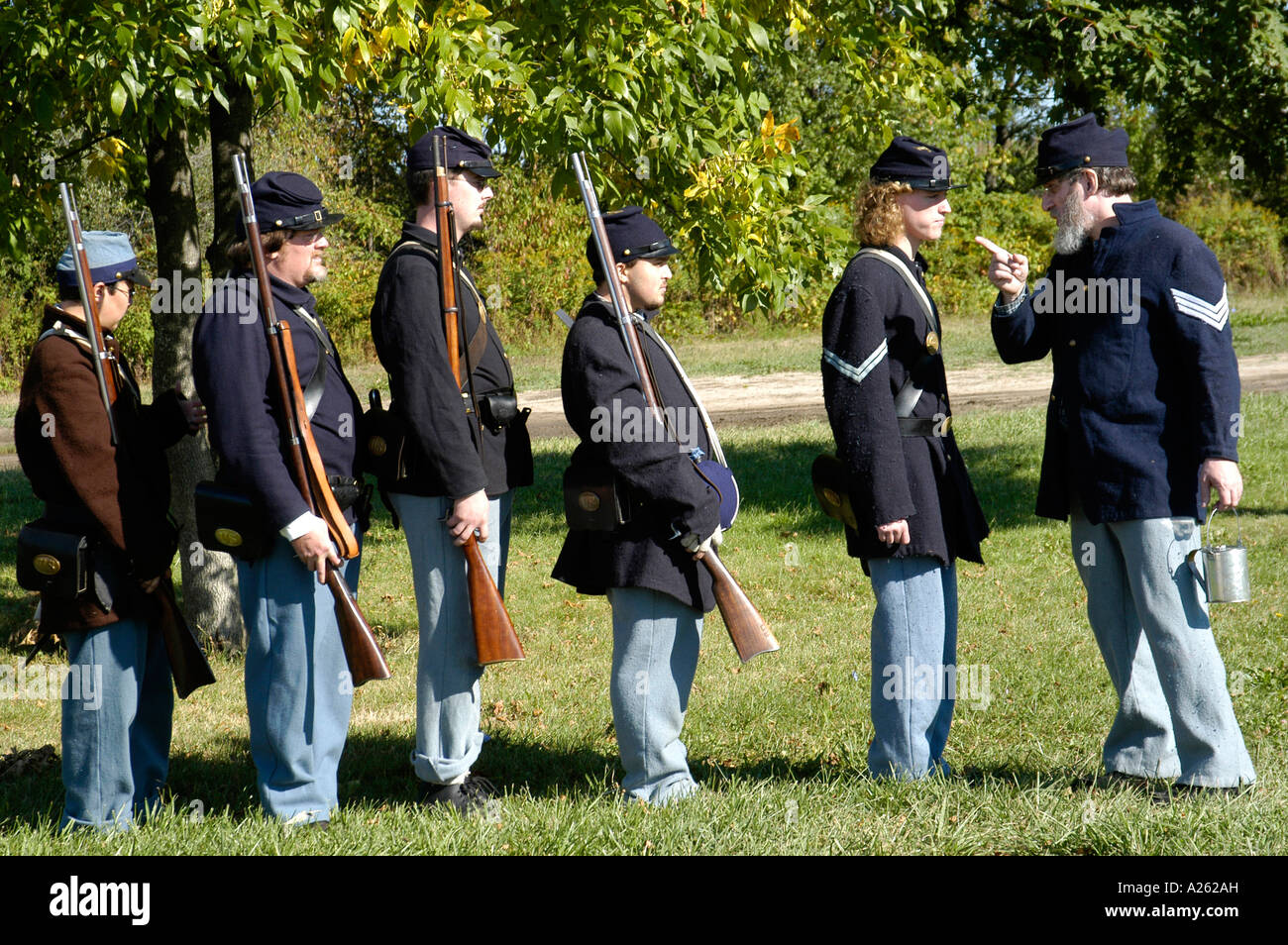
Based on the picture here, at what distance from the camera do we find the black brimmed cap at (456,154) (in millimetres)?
4555

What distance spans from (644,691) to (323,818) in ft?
3.83

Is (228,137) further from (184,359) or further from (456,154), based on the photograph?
(456,154)

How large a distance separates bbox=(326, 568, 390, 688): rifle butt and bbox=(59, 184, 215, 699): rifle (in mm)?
573

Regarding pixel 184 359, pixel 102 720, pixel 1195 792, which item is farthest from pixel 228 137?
pixel 1195 792

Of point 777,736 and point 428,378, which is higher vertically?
point 428,378

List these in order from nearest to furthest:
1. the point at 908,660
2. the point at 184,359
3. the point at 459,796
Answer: the point at 908,660 → the point at 459,796 → the point at 184,359

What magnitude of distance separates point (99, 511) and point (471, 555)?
1.27 m

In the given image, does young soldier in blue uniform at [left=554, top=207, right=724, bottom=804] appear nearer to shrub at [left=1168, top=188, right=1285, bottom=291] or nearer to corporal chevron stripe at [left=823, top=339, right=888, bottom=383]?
corporal chevron stripe at [left=823, top=339, right=888, bottom=383]

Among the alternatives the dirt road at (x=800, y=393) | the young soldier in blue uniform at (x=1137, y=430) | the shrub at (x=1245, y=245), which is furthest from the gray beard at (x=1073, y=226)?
the shrub at (x=1245, y=245)

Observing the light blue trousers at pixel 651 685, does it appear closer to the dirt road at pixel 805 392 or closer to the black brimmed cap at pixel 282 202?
the black brimmed cap at pixel 282 202

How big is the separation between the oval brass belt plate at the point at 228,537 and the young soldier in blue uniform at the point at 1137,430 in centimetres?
267

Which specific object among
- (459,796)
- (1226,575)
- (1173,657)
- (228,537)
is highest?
(228,537)

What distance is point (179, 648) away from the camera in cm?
460
